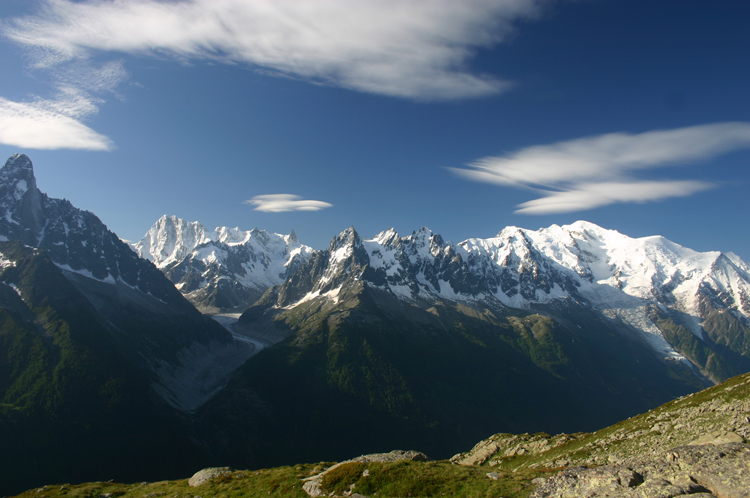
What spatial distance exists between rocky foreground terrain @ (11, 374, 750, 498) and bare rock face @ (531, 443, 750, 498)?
8 cm

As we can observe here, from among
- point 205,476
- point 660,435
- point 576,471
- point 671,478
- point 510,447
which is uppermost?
point 671,478

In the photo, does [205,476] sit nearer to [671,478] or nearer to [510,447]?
[510,447]

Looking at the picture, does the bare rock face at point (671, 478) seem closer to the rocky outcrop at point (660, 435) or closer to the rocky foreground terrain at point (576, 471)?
the rocky foreground terrain at point (576, 471)

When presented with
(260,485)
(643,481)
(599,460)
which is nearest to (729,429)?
(599,460)

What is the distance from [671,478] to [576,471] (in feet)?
26.9

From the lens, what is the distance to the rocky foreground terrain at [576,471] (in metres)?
34.5

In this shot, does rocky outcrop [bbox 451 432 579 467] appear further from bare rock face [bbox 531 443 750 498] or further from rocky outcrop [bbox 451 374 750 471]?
bare rock face [bbox 531 443 750 498]

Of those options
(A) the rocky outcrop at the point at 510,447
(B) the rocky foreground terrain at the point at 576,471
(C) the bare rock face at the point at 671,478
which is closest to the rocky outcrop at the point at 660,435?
(B) the rocky foreground terrain at the point at 576,471

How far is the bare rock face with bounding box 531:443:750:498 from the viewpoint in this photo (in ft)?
105

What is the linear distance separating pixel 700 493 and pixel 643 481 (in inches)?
182

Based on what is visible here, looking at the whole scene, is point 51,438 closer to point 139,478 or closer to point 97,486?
point 139,478

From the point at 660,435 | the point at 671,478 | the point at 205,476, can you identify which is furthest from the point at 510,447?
the point at 205,476

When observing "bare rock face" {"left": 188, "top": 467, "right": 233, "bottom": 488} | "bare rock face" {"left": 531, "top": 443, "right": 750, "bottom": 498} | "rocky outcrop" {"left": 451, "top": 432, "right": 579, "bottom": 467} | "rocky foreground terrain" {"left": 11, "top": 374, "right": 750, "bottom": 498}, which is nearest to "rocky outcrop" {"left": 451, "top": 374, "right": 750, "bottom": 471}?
"rocky foreground terrain" {"left": 11, "top": 374, "right": 750, "bottom": 498}

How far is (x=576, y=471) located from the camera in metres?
39.4
